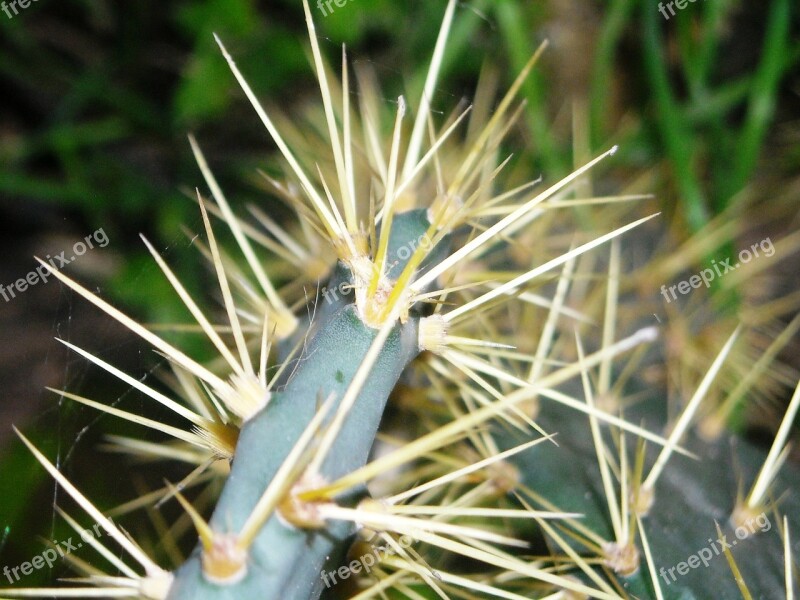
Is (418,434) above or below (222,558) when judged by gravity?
below

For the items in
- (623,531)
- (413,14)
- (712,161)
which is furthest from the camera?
(413,14)

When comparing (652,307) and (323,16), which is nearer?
(652,307)

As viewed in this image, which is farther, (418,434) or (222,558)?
(418,434)

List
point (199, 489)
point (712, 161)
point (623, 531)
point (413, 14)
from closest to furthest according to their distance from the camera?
point (623, 531), point (199, 489), point (712, 161), point (413, 14)

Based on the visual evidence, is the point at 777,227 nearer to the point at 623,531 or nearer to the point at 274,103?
the point at 623,531

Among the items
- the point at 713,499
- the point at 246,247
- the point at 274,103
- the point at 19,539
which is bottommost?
the point at 713,499

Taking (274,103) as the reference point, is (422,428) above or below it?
below

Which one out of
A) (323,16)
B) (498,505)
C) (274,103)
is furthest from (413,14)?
(498,505)
